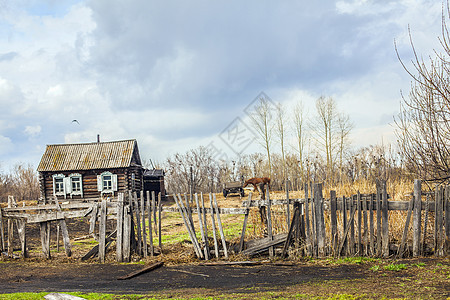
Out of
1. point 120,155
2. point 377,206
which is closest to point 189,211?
point 377,206

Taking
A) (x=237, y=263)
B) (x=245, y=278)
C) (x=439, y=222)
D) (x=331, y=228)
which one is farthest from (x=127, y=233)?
(x=439, y=222)

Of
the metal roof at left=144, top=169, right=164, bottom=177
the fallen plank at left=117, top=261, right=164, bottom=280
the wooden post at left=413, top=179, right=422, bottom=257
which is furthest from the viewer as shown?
the metal roof at left=144, top=169, right=164, bottom=177

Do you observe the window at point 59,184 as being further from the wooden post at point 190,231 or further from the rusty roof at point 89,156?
the wooden post at point 190,231

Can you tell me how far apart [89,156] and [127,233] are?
71.0 feet

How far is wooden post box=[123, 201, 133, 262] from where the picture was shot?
10336 millimetres

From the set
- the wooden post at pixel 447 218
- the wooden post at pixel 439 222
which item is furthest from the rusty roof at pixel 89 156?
the wooden post at pixel 447 218

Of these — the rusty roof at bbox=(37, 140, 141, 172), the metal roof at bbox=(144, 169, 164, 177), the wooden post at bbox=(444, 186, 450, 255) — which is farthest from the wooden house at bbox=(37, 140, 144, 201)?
the wooden post at bbox=(444, 186, 450, 255)

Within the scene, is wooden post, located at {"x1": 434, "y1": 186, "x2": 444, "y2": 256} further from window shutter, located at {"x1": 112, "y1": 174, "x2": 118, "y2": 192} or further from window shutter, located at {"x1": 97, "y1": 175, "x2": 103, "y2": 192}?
window shutter, located at {"x1": 97, "y1": 175, "x2": 103, "y2": 192}

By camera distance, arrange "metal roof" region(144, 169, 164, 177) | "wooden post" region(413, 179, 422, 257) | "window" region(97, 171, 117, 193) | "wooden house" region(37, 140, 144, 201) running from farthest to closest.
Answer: "metal roof" region(144, 169, 164, 177) < "window" region(97, 171, 117, 193) < "wooden house" region(37, 140, 144, 201) < "wooden post" region(413, 179, 422, 257)

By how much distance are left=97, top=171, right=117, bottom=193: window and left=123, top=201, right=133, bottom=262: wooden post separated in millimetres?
19792

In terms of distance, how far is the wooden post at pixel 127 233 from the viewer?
1034 centimetres

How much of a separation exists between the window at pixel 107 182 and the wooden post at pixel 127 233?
1979 cm

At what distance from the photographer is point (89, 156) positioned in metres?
30.3

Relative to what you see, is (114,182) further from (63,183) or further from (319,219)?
(319,219)
